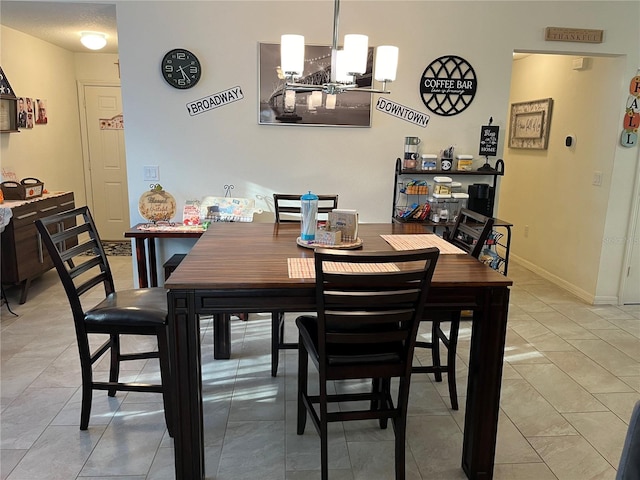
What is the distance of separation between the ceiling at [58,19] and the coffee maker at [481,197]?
10.2 ft

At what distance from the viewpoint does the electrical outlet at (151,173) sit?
381 centimetres

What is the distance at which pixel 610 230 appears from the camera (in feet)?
13.5

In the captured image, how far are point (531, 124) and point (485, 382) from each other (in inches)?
163

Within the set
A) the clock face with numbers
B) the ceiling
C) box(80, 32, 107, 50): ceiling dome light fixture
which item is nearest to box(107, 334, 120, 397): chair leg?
the clock face with numbers

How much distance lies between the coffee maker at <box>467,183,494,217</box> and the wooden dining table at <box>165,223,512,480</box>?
1.85 m

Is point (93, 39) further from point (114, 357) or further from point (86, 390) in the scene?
point (86, 390)

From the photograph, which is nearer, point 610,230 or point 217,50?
point 217,50

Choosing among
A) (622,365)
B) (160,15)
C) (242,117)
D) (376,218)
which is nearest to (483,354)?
(622,365)

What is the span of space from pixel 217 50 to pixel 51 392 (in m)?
2.61

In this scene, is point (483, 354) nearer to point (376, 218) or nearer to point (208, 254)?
point (208, 254)

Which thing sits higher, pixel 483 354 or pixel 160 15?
pixel 160 15

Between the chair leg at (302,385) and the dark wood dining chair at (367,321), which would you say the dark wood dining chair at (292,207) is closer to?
the chair leg at (302,385)

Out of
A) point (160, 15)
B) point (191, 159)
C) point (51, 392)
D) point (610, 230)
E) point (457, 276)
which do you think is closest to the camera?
point (457, 276)

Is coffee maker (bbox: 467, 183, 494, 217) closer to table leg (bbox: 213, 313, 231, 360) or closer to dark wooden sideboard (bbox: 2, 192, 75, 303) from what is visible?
table leg (bbox: 213, 313, 231, 360)
